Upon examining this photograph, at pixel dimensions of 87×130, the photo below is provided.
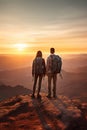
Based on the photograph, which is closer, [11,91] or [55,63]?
[55,63]

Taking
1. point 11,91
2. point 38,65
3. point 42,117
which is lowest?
point 11,91

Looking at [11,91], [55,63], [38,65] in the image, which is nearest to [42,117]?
[38,65]

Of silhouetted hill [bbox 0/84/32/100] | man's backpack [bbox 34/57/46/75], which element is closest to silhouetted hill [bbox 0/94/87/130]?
man's backpack [bbox 34/57/46/75]

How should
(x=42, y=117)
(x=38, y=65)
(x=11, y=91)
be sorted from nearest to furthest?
(x=42, y=117) → (x=38, y=65) → (x=11, y=91)

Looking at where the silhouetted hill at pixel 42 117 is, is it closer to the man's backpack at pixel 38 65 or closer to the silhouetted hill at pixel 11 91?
the man's backpack at pixel 38 65

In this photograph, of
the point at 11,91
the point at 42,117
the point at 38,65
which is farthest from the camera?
the point at 11,91

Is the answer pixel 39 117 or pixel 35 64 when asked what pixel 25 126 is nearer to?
pixel 39 117

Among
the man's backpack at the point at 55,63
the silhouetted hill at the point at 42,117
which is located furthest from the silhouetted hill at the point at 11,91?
the silhouetted hill at the point at 42,117

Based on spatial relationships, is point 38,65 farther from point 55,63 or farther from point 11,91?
point 11,91

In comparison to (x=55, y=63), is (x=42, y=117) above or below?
below

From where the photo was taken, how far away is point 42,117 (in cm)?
943

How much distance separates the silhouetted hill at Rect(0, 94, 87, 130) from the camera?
8415mm

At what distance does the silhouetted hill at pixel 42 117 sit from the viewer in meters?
8.41

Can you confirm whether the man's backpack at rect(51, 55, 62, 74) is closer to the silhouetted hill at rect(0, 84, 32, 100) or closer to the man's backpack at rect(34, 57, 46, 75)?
the man's backpack at rect(34, 57, 46, 75)
